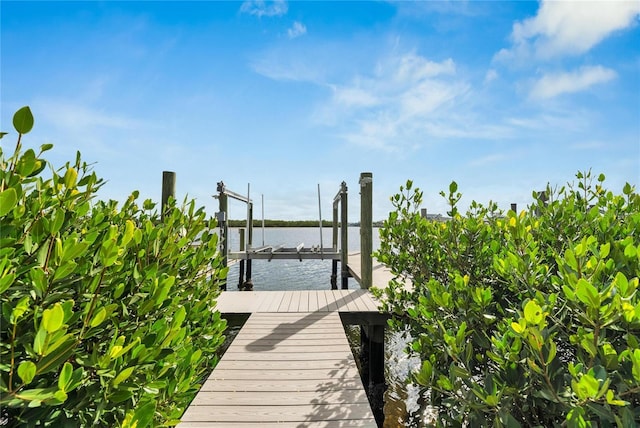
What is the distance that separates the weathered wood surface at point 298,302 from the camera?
4691mm

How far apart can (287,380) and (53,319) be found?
2223 millimetres

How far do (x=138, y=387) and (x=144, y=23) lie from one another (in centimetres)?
480

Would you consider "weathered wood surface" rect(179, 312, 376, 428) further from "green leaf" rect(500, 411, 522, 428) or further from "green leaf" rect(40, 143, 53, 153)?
"green leaf" rect(40, 143, 53, 153)

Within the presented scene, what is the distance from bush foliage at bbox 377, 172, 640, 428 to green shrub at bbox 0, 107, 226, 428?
3.87 feet

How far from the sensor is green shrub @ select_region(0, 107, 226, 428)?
0.89 m

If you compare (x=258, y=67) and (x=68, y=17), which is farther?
(x=258, y=67)

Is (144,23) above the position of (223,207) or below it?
above

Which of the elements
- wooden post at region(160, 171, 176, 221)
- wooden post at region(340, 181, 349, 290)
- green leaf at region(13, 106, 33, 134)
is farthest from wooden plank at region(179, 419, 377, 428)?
wooden post at region(340, 181, 349, 290)

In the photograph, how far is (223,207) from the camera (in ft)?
25.2

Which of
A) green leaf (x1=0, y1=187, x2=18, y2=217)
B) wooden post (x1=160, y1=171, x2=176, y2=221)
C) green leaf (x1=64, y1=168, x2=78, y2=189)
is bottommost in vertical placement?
green leaf (x1=0, y1=187, x2=18, y2=217)

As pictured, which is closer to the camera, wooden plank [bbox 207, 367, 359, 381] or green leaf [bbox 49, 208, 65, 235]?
green leaf [bbox 49, 208, 65, 235]

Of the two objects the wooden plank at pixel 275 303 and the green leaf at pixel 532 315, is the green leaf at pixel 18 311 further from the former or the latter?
the wooden plank at pixel 275 303

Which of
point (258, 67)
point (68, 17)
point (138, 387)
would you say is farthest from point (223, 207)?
point (138, 387)

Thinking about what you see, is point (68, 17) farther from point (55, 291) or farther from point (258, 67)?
point (55, 291)
